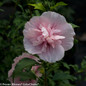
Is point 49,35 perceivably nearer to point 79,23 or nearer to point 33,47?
point 33,47

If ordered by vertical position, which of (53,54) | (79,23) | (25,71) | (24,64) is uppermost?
(53,54)

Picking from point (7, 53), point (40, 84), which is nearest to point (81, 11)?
point (7, 53)

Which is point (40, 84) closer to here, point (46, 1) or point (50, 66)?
point (50, 66)

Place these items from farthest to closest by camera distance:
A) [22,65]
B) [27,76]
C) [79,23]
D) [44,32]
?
[79,23] < [27,76] < [22,65] < [44,32]

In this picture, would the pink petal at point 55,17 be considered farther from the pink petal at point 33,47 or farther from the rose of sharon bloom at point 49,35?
the pink petal at point 33,47

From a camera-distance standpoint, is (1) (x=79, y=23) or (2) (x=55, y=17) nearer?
(2) (x=55, y=17)

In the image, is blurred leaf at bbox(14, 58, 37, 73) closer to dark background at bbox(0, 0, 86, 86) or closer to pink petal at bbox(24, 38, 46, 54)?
pink petal at bbox(24, 38, 46, 54)

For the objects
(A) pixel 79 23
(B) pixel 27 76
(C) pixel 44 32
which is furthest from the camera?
(A) pixel 79 23

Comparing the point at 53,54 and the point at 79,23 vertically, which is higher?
the point at 53,54

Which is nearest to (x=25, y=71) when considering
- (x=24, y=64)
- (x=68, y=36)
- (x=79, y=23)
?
(x=24, y=64)

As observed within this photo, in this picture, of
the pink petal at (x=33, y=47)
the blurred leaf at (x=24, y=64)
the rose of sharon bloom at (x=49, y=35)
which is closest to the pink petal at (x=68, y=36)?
the rose of sharon bloom at (x=49, y=35)
